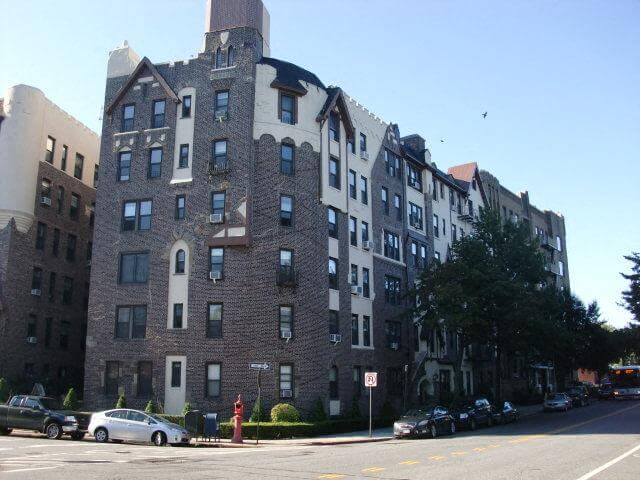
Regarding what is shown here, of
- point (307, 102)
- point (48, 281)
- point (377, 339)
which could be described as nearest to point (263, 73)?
point (307, 102)

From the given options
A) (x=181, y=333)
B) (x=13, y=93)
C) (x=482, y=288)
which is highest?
(x=13, y=93)

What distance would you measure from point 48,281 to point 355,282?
21.0 m

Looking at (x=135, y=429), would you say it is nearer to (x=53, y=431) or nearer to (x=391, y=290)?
(x=53, y=431)

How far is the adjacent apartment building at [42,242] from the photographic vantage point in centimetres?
3994

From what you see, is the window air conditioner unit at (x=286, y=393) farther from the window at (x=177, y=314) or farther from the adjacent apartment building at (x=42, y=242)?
the adjacent apartment building at (x=42, y=242)

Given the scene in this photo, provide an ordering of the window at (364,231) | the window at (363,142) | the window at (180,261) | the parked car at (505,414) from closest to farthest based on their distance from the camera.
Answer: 1. the window at (180,261)
2. the parked car at (505,414)
3. the window at (364,231)
4. the window at (363,142)

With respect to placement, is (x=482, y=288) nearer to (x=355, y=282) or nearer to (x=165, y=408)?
(x=355, y=282)

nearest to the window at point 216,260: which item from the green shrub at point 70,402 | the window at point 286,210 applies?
the window at point 286,210

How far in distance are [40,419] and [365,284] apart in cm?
2082

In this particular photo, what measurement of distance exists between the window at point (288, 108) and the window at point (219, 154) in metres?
3.83

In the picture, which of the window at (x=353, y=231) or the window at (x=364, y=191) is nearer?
the window at (x=353, y=231)

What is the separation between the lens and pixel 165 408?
33594mm

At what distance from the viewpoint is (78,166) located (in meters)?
47.1

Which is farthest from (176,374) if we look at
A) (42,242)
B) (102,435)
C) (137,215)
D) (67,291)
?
(42,242)
